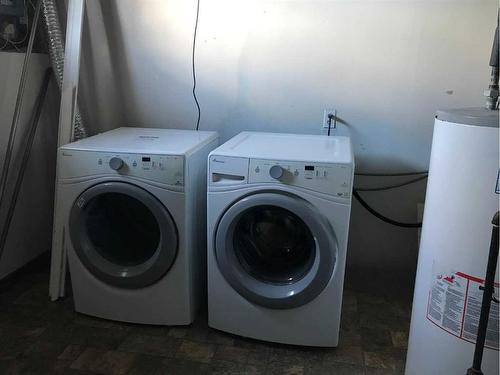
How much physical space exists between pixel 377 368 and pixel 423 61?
55.5 inches

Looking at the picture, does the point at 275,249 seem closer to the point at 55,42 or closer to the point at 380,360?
the point at 380,360

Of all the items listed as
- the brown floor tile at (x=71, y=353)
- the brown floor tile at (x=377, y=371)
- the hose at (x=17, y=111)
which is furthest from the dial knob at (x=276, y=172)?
the hose at (x=17, y=111)

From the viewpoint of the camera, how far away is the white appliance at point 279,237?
1626 mm

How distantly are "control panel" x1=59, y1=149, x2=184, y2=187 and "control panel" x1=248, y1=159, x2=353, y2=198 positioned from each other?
330 millimetres

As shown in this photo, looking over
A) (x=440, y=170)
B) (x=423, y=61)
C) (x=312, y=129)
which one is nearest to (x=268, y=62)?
(x=312, y=129)

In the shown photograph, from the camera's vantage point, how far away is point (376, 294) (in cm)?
227

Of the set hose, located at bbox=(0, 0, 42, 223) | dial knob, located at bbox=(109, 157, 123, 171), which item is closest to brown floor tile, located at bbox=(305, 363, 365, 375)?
dial knob, located at bbox=(109, 157, 123, 171)

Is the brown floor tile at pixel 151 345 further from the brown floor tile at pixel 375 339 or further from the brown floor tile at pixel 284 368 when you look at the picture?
the brown floor tile at pixel 375 339

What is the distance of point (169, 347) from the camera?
1.85 metres

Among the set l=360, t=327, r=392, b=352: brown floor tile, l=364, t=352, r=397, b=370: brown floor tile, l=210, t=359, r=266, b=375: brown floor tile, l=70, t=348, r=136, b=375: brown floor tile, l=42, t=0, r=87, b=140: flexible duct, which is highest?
l=42, t=0, r=87, b=140: flexible duct

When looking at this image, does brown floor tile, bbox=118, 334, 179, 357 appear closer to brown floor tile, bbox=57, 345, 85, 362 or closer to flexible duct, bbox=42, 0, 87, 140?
brown floor tile, bbox=57, 345, 85, 362

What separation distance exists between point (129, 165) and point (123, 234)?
0.42 meters

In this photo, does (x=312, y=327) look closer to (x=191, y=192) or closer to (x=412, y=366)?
(x=412, y=366)

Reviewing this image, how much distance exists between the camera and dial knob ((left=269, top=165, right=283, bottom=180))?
1617mm
